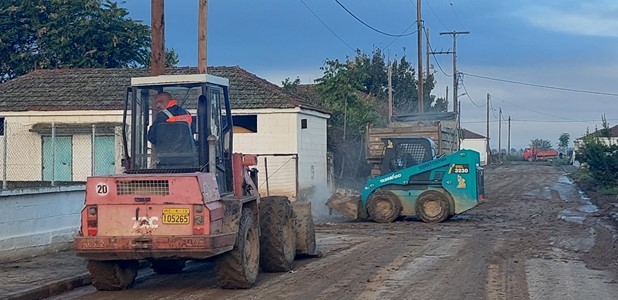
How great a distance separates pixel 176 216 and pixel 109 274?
1460 mm

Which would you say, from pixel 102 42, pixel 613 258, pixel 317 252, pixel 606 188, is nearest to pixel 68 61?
pixel 102 42

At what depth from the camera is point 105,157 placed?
2130cm

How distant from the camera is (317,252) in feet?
53.1

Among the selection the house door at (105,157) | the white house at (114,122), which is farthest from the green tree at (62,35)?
the house door at (105,157)

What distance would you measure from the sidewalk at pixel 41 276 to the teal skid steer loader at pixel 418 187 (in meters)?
10.7

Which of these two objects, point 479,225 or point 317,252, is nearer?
point 317,252

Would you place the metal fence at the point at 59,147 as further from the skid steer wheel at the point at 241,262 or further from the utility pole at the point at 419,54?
the utility pole at the point at 419,54

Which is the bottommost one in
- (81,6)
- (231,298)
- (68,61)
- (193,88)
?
(231,298)

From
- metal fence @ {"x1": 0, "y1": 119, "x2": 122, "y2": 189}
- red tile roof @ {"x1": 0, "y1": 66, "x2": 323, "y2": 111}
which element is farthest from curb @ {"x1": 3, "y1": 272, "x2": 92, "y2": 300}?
red tile roof @ {"x1": 0, "y1": 66, "x2": 323, "y2": 111}

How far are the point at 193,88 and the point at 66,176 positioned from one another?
16.5 metres

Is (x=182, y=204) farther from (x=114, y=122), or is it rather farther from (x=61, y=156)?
(x=61, y=156)

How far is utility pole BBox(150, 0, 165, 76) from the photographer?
1723 cm

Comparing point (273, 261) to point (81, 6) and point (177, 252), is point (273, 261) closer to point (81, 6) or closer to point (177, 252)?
point (177, 252)

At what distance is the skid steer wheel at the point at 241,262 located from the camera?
12.1 m
